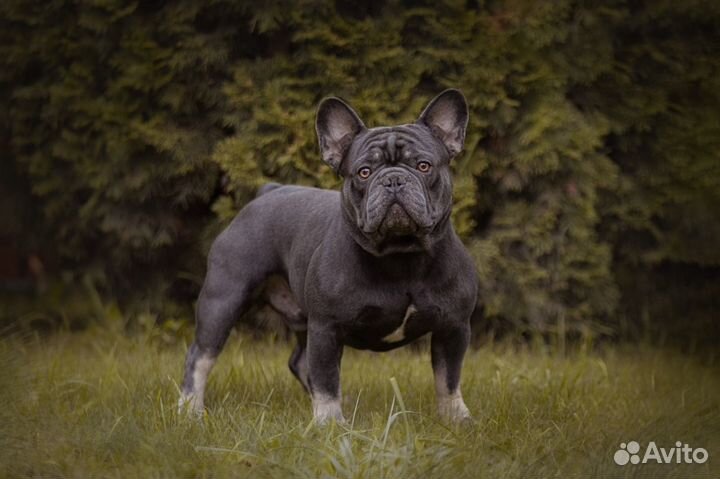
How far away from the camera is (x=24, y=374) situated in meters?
5.36

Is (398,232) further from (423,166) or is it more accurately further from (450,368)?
(450,368)

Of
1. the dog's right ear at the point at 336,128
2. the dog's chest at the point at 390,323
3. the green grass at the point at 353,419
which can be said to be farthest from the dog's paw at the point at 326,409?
the dog's right ear at the point at 336,128

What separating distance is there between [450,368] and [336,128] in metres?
1.33

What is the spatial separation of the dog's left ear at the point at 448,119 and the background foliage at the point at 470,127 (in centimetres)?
228

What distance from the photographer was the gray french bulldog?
4184 mm

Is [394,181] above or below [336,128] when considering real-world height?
below

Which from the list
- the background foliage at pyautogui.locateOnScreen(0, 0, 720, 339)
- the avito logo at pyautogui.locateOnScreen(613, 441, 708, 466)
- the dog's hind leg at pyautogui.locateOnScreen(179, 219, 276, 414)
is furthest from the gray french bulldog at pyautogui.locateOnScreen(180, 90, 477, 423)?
the background foliage at pyautogui.locateOnScreen(0, 0, 720, 339)

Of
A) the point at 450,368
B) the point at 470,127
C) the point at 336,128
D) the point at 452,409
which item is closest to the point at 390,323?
the point at 450,368

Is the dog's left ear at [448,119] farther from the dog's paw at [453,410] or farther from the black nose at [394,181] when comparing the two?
the dog's paw at [453,410]

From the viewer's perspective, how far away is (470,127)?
703cm

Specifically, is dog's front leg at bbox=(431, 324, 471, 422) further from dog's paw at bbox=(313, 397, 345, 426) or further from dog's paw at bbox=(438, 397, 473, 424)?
dog's paw at bbox=(313, 397, 345, 426)

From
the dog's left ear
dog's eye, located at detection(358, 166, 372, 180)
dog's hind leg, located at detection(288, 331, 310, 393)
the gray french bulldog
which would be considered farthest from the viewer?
dog's hind leg, located at detection(288, 331, 310, 393)

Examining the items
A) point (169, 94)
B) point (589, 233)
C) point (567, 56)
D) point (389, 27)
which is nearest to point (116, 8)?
point (169, 94)

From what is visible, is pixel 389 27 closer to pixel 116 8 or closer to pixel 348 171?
pixel 116 8
